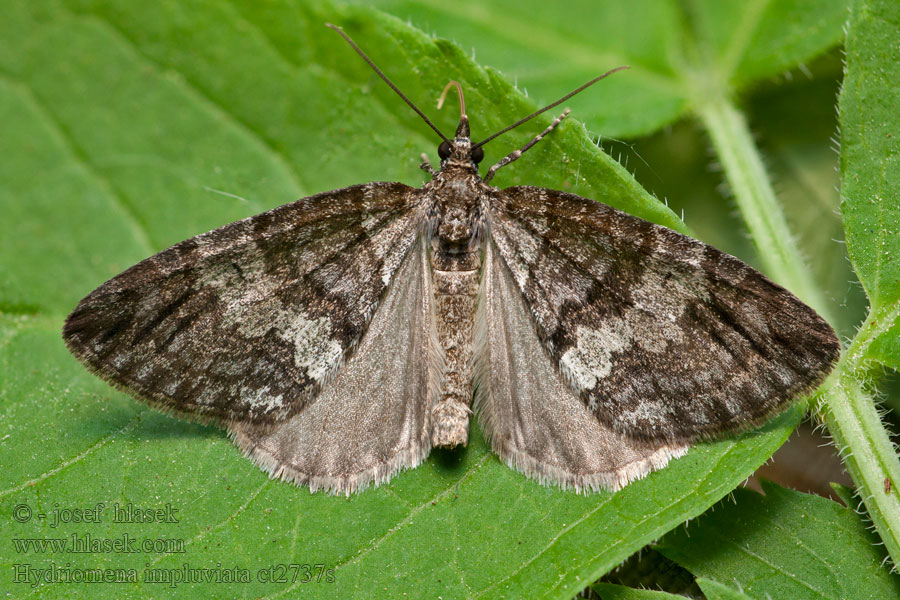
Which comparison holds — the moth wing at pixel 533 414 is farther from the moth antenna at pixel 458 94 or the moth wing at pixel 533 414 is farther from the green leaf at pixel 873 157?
the green leaf at pixel 873 157

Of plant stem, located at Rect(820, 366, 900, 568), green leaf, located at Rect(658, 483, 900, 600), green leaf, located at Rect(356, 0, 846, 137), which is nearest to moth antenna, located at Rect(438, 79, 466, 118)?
green leaf, located at Rect(356, 0, 846, 137)

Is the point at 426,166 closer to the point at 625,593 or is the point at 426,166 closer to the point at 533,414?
the point at 533,414

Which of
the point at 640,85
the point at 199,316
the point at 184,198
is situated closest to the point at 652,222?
the point at 640,85

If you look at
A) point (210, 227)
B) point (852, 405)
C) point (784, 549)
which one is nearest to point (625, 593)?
Result: point (784, 549)

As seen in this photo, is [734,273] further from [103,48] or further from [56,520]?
[103,48]

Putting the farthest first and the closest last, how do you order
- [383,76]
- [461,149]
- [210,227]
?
1. [210,227]
2. [383,76]
3. [461,149]

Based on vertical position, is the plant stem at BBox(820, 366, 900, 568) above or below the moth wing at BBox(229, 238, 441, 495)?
above

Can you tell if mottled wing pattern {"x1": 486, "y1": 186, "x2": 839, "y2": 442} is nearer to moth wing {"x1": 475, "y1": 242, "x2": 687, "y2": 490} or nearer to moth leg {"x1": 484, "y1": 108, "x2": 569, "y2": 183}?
moth wing {"x1": 475, "y1": 242, "x2": 687, "y2": 490}
